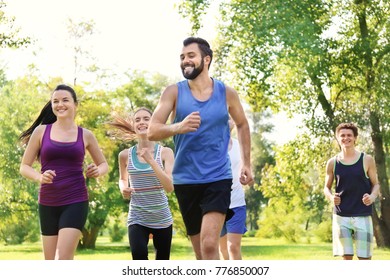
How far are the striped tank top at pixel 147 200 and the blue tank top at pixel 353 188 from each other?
2026mm

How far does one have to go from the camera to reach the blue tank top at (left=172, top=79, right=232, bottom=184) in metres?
5.04

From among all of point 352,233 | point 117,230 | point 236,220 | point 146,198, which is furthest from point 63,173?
point 117,230

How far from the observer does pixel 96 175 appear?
5.61m

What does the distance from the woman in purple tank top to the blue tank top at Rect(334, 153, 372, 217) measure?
2657mm

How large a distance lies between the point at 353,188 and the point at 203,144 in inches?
109

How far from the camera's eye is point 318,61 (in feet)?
59.8

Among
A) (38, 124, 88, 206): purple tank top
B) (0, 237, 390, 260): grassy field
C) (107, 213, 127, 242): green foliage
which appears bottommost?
(0, 237, 390, 260): grassy field

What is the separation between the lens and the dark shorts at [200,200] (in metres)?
4.99

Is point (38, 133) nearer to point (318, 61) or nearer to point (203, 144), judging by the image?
point (203, 144)

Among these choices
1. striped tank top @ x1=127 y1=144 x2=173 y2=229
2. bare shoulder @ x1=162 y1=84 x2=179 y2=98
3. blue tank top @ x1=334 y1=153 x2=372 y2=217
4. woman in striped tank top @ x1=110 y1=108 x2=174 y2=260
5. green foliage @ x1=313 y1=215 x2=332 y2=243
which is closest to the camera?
bare shoulder @ x1=162 y1=84 x2=179 y2=98

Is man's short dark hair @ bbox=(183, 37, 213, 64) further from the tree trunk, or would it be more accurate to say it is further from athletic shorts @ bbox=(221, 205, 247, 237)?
the tree trunk

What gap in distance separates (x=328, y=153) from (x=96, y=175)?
1375cm

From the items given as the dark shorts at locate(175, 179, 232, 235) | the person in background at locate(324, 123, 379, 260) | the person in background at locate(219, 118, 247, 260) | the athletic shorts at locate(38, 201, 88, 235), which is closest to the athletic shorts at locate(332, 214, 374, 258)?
the person in background at locate(324, 123, 379, 260)

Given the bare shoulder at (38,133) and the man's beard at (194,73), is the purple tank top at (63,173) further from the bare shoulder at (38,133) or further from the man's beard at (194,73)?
the man's beard at (194,73)
